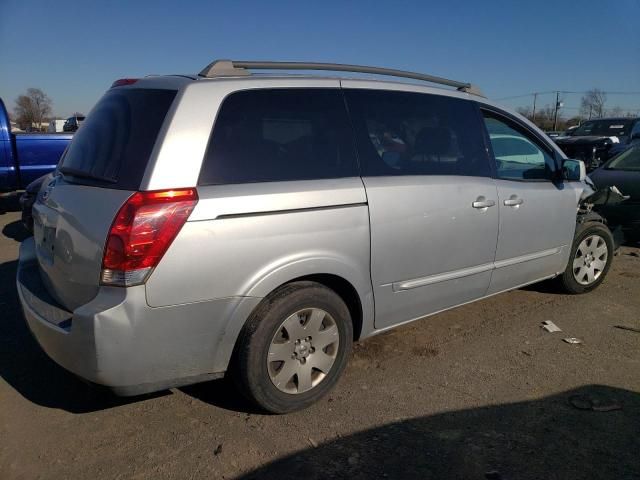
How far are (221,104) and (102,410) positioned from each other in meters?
1.85

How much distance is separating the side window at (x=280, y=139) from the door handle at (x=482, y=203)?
1.03 metres

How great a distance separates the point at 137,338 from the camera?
2.40 metres

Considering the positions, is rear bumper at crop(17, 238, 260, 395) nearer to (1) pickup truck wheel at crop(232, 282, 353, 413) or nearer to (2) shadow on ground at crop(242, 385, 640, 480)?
(1) pickup truck wheel at crop(232, 282, 353, 413)

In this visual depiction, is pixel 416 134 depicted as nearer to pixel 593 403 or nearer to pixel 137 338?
pixel 593 403

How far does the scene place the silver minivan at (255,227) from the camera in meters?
2.42

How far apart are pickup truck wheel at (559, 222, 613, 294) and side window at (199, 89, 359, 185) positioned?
2.76m

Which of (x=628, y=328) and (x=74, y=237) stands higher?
(x=74, y=237)

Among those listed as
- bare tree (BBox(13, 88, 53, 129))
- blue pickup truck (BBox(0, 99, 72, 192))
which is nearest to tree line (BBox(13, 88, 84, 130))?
bare tree (BBox(13, 88, 53, 129))

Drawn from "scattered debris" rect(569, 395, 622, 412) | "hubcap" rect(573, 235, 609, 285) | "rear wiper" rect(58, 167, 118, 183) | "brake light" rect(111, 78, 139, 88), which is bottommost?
"scattered debris" rect(569, 395, 622, 412)

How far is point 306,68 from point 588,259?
3.37m

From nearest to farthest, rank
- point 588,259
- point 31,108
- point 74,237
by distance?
point 74,237
point 588,259
point 31,108

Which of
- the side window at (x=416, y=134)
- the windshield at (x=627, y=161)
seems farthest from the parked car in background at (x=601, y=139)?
the side window at (x=416, y=134)

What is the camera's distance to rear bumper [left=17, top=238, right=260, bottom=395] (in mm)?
2367

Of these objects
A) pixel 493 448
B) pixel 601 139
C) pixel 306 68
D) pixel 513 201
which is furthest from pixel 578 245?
pixel 601 139
